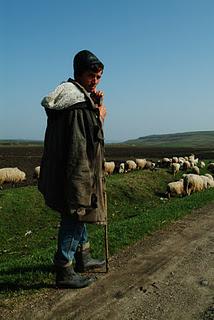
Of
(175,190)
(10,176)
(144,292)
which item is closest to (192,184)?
(175,190)

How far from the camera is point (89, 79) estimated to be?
17.8ft

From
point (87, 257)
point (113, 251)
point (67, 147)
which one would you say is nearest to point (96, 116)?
point (67, 147)

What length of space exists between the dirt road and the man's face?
2679 mm

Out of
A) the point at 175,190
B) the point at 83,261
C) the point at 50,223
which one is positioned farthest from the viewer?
the point at 175,190

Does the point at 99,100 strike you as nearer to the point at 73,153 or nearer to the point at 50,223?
the point at 73,153

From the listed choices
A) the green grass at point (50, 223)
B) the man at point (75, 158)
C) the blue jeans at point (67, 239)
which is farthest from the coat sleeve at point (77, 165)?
the green grass at point (50, 223)

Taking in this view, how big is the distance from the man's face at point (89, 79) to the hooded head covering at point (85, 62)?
0.06 meters

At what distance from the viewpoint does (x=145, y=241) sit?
Answer: 8203 mm

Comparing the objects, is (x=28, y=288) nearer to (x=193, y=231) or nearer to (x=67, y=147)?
(x=67, y=147)

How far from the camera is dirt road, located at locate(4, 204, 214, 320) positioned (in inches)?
185

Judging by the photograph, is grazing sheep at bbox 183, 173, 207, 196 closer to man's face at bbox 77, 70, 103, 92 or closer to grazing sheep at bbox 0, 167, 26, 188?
grazing sheep at bbox 0, 167, 26, 188

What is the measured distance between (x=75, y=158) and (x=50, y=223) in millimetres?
11406

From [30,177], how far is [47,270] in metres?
20.8

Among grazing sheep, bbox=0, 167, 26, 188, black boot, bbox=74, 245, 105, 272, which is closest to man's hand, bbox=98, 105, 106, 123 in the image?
black boot, bbox=74, 245, 105, 272
